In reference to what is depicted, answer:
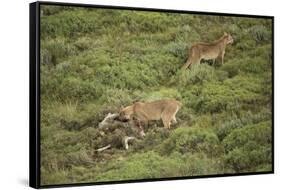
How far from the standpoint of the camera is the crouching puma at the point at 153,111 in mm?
5867

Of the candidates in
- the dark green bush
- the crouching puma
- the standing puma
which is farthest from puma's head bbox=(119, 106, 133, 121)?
Result: the dark green bush

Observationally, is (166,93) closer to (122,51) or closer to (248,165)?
(122,51)

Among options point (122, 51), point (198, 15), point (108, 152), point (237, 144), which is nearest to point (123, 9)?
point (122, 51)

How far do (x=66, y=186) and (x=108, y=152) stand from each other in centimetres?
44

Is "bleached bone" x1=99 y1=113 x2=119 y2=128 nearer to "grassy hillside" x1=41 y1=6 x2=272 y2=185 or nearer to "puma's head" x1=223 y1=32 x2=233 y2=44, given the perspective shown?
"grassy hillside" x1=41 y1=6 x2=272 y2=185

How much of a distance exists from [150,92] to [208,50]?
68 centimetres

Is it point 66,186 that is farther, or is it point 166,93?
point 166,93

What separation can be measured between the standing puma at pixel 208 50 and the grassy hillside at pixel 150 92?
55mm

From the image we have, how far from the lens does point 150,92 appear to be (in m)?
5.96

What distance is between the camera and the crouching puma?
587 centimetres

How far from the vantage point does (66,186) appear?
18.5 ft

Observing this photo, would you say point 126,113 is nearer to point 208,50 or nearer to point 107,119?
point 107,119

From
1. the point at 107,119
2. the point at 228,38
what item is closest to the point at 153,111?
the point at 107,119

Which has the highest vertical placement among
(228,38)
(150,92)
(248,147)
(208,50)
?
(228,38)
